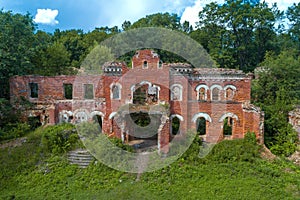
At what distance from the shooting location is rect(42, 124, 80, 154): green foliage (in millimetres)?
14948

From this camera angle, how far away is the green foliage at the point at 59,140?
1495 cm

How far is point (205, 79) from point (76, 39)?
27650 mm

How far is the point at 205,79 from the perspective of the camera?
17594 mm

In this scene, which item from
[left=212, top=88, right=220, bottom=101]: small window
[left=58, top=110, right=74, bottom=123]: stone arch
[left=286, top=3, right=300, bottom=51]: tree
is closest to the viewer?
[left=212, top=88, right=220, bottom=101]: small window

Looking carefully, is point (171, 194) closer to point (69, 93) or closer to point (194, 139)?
point (194, 139)

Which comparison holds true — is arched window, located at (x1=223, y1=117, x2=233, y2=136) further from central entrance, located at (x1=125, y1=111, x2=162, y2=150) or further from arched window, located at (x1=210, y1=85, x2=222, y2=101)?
central entrance, located at (x1=125, y1=111, x2=162, y2=150)

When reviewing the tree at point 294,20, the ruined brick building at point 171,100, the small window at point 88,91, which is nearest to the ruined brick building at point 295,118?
the ruined brick building at point 171,100

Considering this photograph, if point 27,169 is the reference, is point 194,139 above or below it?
above

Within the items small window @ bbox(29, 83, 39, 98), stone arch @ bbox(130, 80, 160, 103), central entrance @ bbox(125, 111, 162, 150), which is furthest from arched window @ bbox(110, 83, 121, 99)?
small window @ bbox(29, 83, 39, 98)

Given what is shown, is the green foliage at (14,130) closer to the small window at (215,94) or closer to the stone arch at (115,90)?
the stone arch at (115,90)

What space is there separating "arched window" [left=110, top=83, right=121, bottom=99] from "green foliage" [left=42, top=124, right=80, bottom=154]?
12.3 feet

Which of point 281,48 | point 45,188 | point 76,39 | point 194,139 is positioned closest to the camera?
point 45,188

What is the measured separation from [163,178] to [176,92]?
6.94 meters

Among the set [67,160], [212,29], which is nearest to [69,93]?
[67,160]
